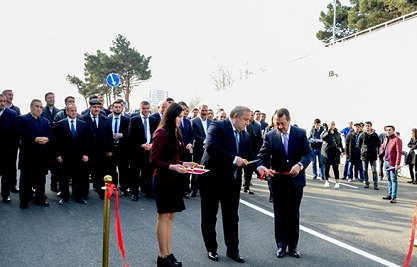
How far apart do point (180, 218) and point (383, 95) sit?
15980 mm

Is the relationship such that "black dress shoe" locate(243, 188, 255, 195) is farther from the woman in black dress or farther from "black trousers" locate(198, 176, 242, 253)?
the woman in black dress

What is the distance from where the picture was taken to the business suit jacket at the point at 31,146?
738cm

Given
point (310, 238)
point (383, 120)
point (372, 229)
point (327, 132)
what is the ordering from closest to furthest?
point (310, 238), point (372, 229), point (327, 132), point (383, 120)

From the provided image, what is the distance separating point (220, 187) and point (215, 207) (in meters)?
0.30

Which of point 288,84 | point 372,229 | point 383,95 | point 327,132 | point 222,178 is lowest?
point 372,229

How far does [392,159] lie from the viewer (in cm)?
969

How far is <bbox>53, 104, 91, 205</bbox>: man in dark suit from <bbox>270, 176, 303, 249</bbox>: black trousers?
14.5 ft

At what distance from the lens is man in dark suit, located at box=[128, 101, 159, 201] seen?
8594 mm

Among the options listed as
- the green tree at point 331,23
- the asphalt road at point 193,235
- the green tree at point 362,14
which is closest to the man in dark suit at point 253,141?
the asphalt road at point 193,235

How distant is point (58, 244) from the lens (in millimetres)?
5332

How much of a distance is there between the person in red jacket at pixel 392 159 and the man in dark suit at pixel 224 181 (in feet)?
19.5

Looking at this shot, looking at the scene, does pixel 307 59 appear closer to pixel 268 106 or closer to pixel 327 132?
pixel 268 106

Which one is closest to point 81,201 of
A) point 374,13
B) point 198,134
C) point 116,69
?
point 198,134

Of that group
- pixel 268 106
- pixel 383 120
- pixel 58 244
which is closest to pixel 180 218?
pixel 58 244
